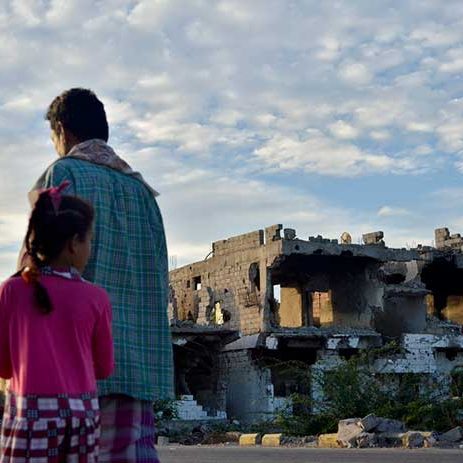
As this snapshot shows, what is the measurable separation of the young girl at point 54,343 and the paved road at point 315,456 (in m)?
7.14

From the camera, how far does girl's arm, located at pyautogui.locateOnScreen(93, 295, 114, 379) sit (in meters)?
3.00

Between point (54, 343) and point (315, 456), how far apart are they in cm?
805

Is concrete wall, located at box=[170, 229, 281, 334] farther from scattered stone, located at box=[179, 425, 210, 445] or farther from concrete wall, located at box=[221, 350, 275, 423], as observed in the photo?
scattered stone, located at box=[179, 425, 210, 445]

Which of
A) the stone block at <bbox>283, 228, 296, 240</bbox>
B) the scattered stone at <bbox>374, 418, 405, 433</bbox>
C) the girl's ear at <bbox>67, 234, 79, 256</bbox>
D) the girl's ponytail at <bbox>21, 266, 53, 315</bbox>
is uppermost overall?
the stone block at <bbox>283, 228, 296, 240</bbox>

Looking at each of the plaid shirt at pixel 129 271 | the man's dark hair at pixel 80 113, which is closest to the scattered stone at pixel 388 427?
the plaid shirt at pixel 129 271

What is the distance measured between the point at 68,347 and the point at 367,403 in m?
14.7

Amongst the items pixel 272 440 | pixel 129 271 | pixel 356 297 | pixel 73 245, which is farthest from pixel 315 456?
pixel 356 297

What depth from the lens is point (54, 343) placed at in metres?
2.86

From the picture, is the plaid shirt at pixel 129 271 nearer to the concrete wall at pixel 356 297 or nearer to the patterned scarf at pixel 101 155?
the patterned scarf at pixel 101 155

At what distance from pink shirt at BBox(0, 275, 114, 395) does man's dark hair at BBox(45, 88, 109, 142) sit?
870 mm

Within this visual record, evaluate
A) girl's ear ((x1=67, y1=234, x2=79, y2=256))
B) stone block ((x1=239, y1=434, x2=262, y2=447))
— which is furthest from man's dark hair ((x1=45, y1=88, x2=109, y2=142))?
stone block ((x1=239, y1=434, x2=262, y2=447))

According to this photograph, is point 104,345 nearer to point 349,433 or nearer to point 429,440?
point 429,440

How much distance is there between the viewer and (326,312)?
3544 cm

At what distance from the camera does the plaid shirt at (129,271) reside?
11.0 ft
